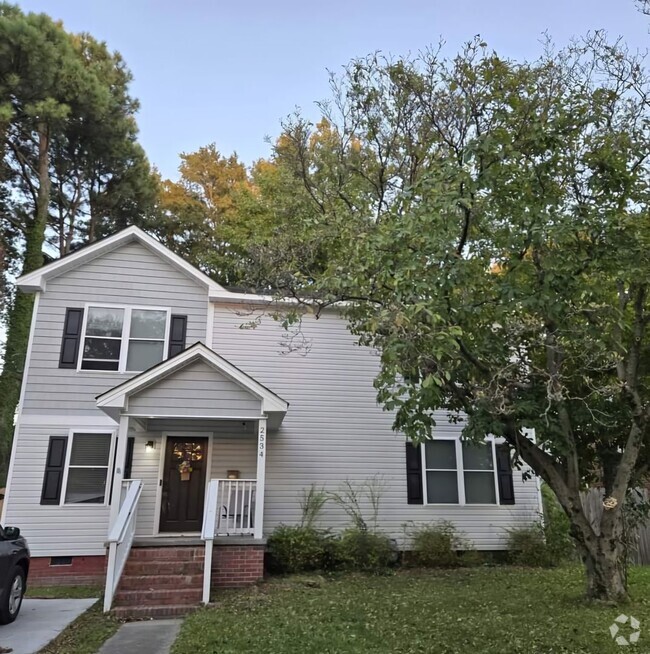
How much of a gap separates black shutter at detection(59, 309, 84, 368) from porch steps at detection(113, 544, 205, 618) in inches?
170

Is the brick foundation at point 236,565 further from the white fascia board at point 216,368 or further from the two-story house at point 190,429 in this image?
the white fascia board at point 216,368

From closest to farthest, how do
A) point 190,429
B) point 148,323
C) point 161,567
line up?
point 161,567 < point 190,429 < point 148,323

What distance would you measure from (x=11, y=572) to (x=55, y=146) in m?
19.7

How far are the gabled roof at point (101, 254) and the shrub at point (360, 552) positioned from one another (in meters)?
5.75

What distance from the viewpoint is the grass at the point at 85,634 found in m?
5.53

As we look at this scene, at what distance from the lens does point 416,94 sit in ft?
28.7

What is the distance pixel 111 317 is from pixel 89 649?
6918mm

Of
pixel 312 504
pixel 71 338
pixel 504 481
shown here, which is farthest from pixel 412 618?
pixel 71 338

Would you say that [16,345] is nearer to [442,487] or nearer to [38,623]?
[38,623]

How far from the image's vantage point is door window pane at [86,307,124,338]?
10.9 metres

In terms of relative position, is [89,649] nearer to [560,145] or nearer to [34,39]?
[560,145]

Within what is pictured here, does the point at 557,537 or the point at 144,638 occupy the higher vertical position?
the point at 557,537

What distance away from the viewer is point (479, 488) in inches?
443

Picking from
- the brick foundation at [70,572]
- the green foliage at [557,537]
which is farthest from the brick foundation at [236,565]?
the green foliage at [557,537]
